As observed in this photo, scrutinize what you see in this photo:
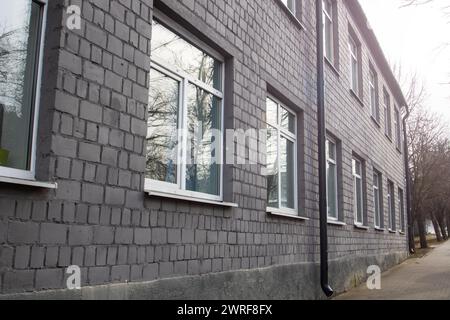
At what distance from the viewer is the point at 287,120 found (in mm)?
8719

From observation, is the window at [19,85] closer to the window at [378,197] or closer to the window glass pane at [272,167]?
the window glass pane at [272,167]

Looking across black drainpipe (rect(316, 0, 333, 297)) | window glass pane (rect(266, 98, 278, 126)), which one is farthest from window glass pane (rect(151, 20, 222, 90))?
black drainpipe (rect(316, 0, 333, 297))

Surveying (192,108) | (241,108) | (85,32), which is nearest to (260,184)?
(241,108)

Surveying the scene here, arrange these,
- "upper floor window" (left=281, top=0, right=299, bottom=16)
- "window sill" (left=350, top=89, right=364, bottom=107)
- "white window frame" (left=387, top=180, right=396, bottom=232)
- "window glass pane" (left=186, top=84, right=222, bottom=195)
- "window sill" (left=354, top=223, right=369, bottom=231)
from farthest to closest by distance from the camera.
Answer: "white window frame" (left=387, top=180, right=396, bottom=232) → "window sill" (left=350, top=89, right=364, bottom=107) → "window sill" (left=354, top=223, right=369, bottom=231) → "upper floor window" (left=281, top=0, right=299, bottom=16) → "window glass pane" (left=186, top=84, right=222, bottom=195)

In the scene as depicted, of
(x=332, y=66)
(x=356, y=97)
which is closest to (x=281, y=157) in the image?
(x=332, y=66)

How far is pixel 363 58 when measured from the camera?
14.7 m

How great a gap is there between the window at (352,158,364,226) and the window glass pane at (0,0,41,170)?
10.2 m

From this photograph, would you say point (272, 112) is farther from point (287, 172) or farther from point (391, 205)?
point (391, 205)

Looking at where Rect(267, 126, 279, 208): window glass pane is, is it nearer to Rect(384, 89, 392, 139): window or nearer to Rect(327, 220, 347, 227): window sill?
Rect(327, 220, 347, 227): window sill

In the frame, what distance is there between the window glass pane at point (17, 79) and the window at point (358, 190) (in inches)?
403

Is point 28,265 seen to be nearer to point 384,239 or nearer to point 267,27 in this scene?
point 267,27

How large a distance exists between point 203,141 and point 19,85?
262 cm

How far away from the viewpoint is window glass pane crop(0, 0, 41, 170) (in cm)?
354
